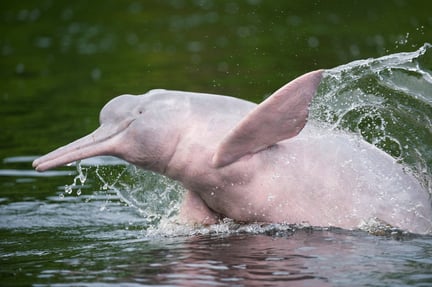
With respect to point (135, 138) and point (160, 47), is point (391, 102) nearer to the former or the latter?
point (135, 138)

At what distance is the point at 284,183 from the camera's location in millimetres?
10008

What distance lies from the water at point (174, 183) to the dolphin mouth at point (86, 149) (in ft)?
1.40

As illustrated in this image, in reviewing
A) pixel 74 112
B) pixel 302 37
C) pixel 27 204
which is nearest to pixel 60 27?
pixel 302 37

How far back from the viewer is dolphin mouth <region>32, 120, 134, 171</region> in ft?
32.6

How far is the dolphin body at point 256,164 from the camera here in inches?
393

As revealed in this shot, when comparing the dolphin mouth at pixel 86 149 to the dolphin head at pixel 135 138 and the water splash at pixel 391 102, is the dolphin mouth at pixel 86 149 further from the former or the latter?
the water splash at pixel 391 102

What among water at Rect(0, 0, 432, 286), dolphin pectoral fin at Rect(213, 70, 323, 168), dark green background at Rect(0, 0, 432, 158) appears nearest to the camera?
water at Rect(0, 0, 432, 286)

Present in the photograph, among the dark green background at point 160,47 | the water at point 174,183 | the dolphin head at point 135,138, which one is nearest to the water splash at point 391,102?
the water at point 174,183

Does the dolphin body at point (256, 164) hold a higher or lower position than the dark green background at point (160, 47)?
lower

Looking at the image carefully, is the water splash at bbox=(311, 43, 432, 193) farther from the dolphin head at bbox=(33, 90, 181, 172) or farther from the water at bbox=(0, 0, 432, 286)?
the dolphin head at bbox=(33, 90, 181, 172)

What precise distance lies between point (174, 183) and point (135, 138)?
0.96 metres

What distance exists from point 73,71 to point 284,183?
14804 mm

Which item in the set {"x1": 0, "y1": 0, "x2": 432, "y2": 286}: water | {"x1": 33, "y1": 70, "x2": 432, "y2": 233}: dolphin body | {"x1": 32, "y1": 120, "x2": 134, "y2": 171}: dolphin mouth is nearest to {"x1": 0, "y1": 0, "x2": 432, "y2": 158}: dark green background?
{"x1": 0, "y1": 0, "x2": 432, "y2": 286}: water

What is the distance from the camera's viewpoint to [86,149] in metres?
10.1
